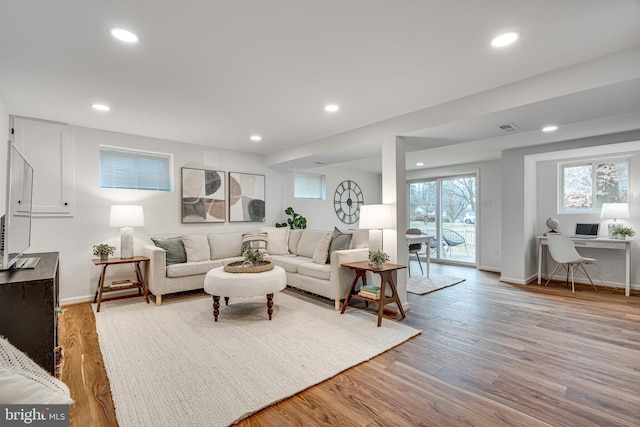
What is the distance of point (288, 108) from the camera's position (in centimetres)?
334

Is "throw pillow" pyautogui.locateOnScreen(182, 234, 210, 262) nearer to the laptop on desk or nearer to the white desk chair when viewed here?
the white desk chair

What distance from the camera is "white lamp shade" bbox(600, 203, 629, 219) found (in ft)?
14.8

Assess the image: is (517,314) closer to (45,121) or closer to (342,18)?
(342,18)

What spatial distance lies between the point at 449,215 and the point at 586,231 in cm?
246

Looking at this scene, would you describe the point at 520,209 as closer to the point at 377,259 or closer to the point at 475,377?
the point at 377,259

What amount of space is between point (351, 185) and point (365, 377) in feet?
19.4

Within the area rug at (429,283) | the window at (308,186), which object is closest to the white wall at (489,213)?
the area rug at (429,283)

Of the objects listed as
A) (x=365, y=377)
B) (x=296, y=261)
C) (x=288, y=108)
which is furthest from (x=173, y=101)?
(x=365, y=377)

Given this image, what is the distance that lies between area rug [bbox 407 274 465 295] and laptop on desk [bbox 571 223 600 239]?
6.70 feet

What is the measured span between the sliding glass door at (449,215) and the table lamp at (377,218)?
3741mm

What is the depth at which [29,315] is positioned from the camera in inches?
60.7

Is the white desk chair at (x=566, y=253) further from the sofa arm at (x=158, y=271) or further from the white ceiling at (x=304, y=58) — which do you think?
Result: the sofa arm at (x=158, y=271)

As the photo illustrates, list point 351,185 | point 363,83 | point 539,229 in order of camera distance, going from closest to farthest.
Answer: point 363,83 < point 539,229 < point 351,185

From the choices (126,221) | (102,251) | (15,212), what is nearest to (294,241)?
(126,221)
